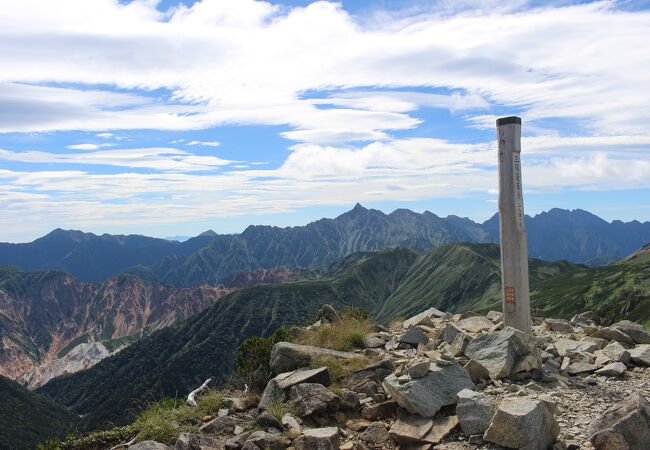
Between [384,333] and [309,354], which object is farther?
[384,333]

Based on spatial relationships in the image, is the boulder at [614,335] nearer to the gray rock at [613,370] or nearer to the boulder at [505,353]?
the gray rock at [613,370]

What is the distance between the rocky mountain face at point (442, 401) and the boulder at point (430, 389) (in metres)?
0.03

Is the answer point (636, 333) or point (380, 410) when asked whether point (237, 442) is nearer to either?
point (380, 410)

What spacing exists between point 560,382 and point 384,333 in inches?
313

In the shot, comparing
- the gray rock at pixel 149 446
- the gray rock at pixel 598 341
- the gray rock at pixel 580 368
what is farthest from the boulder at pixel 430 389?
the gray rock at pixel 598 341

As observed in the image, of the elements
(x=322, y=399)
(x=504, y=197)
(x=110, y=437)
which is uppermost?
(x=504, y=197)

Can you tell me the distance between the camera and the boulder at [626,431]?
36.1ft

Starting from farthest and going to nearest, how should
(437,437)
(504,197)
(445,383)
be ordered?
(504,197)
(445,383)
(437,437)

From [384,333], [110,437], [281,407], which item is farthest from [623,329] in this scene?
[110,437]

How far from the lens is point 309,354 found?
671 inches

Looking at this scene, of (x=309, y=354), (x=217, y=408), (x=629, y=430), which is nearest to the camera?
(x=629, y=430)

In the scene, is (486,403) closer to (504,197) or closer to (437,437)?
(437,437)

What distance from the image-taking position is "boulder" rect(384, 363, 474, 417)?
1316 centimetres

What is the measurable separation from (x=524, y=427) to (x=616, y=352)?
29.9ft
